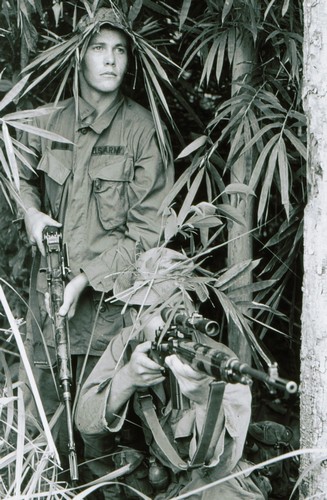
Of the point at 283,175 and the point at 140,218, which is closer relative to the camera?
the point at 283,175

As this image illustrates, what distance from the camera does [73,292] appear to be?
3367 mm

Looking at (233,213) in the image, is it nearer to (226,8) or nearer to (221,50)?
(221,50)

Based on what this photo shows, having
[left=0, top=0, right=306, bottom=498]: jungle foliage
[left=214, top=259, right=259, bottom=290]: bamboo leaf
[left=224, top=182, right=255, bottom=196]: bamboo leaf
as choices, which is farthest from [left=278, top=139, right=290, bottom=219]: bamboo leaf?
[left=214, top=259, right=259, bottom=290]: bamboo leaf

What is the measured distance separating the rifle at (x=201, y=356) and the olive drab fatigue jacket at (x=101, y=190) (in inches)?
31.7

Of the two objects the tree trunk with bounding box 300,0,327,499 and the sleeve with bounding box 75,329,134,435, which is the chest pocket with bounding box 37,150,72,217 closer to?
the sleeve with bounding box 75,329,134,435

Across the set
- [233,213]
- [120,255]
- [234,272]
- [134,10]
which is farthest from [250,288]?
[134,10]

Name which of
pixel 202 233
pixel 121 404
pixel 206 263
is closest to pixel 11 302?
pixel 206 263

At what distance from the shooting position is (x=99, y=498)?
3596mm

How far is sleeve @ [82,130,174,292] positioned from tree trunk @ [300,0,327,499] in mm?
781

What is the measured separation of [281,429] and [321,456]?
68 cm

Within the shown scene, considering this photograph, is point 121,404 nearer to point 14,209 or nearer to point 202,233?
point 202,233

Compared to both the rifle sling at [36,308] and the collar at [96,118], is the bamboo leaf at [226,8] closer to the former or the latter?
the collar at [96,118]

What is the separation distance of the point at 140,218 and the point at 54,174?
0.41 meters

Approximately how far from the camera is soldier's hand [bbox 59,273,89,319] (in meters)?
3.33
